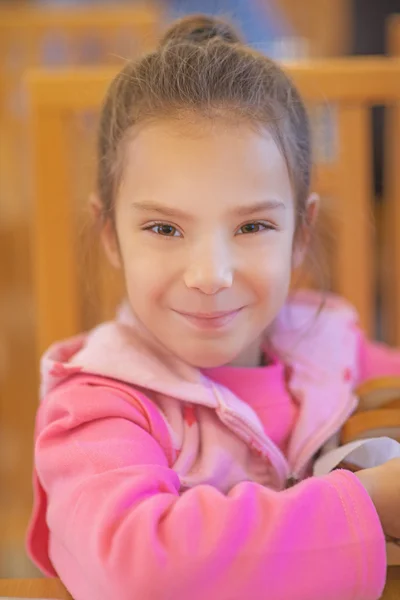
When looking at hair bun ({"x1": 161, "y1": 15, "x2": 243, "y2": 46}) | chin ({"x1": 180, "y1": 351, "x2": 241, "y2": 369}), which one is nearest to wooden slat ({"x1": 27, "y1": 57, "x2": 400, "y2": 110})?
hair bun ({"x1": 161, "y1": 15, "x2": 243, "y2": 46})

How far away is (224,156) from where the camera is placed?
2.17 feet

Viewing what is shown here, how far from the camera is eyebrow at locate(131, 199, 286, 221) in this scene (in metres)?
0.66

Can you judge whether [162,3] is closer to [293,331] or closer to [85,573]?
[293,331]

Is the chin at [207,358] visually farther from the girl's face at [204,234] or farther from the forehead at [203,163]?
the forehead at [203,163]

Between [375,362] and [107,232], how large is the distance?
39 centimetres

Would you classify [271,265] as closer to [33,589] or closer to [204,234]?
[204,234]

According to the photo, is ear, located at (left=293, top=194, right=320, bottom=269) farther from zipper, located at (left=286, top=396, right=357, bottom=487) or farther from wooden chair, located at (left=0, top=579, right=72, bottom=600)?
wooden chair, located at (left=0, top=579, right=72, bottom=600)

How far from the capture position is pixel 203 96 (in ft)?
2.25

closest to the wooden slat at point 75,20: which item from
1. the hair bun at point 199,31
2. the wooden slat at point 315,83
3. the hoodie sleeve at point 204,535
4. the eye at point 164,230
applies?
the wooden slat at point 315,83

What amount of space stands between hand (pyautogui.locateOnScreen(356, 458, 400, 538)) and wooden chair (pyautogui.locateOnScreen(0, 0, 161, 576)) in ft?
4.15

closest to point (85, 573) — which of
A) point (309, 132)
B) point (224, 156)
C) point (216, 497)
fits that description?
point (216, 497)

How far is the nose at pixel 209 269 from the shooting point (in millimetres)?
639

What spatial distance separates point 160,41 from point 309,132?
180 millimetres

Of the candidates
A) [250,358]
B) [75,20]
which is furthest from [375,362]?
[75,20]
